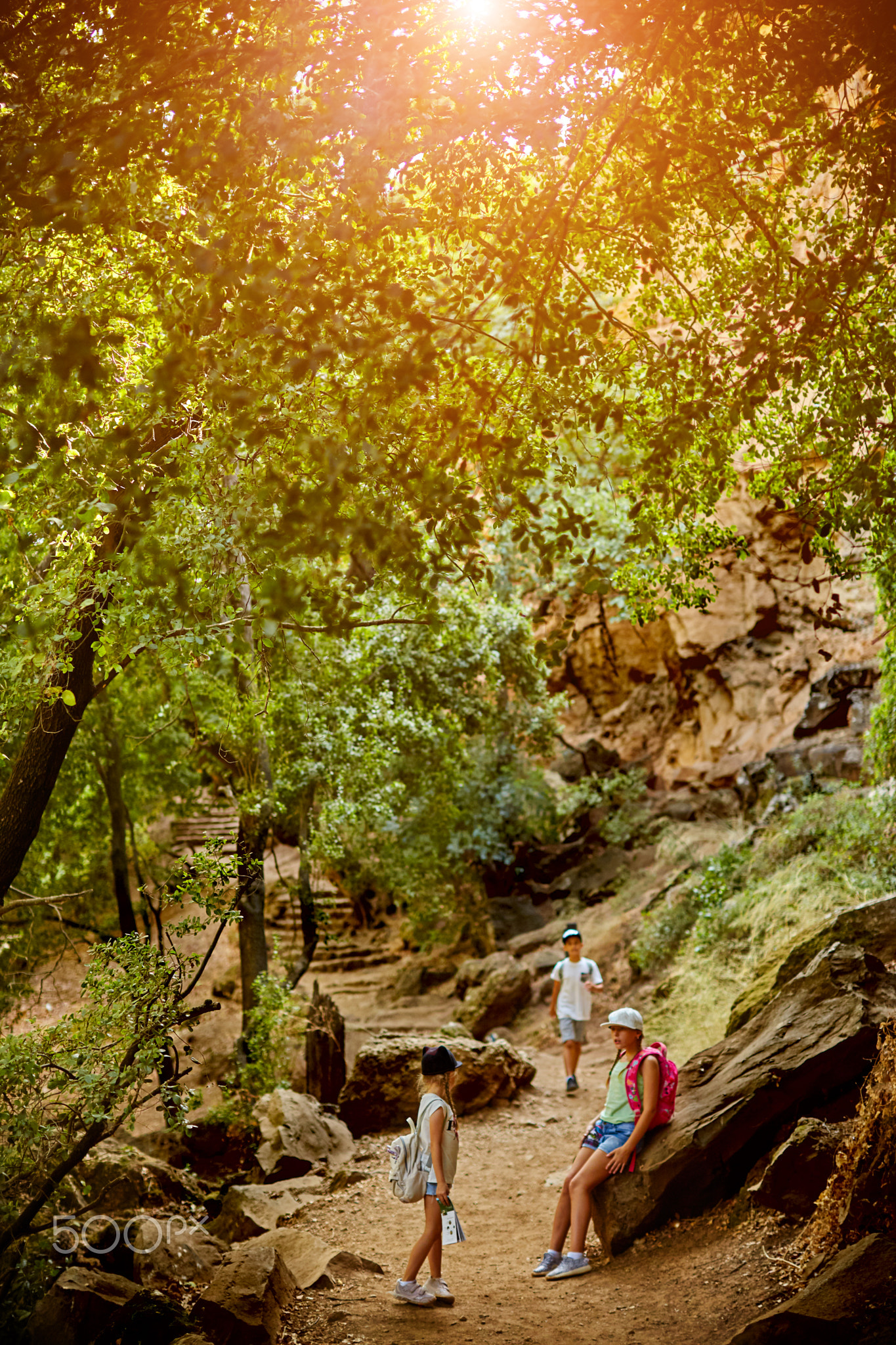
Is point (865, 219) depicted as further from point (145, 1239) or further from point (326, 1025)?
point (326, 1025)

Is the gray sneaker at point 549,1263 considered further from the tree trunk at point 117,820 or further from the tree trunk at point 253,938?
the tree trunk at point 117,820

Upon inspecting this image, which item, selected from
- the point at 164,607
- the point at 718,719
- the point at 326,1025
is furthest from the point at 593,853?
the point at 164,607

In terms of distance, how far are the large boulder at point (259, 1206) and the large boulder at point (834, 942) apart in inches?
158

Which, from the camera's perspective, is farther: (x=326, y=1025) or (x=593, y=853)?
(x=593, y=853)

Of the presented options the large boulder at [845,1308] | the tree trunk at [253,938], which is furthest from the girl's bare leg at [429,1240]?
the tree trunk at [253,938]

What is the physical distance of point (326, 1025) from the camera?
458 inches

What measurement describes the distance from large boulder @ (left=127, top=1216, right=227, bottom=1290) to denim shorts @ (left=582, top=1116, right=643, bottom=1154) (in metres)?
2.48

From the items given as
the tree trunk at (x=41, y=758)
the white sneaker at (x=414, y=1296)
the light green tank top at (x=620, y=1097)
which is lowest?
the white sneaker at (x=414, y=1296)

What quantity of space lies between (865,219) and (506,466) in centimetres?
262

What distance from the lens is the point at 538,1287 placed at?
590cm

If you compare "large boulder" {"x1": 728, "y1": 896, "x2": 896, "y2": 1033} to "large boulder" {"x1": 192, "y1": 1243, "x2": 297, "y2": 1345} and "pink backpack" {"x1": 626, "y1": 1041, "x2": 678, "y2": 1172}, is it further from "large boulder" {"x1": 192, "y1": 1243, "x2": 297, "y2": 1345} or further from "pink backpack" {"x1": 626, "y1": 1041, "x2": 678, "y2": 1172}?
"large boulder" {"x1": 192, "y1": 1243, "x2": 297, "y2": 1345}

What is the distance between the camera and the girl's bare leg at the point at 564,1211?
19.9 ft

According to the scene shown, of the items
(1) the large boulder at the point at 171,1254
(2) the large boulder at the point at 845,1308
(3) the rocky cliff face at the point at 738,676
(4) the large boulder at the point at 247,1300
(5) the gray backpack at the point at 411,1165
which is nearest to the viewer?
(2) the large boulder at the point at 845,1308

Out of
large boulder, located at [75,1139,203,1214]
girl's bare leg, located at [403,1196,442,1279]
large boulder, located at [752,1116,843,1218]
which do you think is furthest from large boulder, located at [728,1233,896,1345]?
large boulder, located at [75,1139,203,1214]
